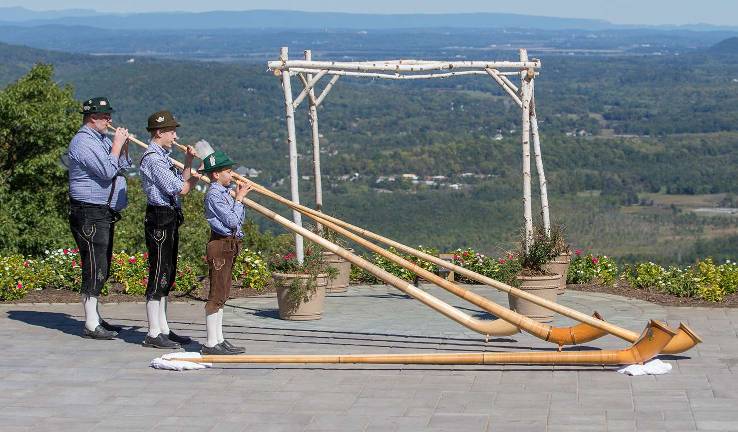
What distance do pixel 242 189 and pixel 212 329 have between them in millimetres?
1253

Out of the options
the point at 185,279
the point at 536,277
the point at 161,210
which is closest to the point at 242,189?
the point at 161,210

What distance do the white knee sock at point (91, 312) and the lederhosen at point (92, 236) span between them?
0.28 feet

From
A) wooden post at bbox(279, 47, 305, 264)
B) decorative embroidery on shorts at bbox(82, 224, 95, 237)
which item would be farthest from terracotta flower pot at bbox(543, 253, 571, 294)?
decorative embroidery on shorts at bbox(82, 224, 95, 237)

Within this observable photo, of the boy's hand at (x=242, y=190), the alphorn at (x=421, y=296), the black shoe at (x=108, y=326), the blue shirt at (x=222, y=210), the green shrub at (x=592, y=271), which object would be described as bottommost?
the green shrub at (x=592, y=271)

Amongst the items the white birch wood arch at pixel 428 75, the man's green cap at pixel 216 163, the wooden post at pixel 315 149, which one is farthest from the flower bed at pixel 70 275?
the man's green cap at pixel 216 163

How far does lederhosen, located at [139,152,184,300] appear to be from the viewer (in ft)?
38.4

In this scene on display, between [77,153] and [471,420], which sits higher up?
[77,153]

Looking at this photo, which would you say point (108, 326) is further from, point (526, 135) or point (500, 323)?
point (526, 135)

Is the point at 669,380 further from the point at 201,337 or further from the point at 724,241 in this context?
the point at 724,241

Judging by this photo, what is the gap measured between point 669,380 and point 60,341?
5.65 meters

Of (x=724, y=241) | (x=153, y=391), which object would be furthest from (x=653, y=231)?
(x=153, y=391)

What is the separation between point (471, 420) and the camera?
9.14 m

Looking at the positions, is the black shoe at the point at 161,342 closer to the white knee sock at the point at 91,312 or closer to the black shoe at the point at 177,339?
the black shoe at the point at 177,339

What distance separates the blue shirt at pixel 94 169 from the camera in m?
11.9
